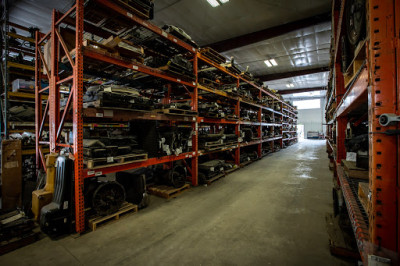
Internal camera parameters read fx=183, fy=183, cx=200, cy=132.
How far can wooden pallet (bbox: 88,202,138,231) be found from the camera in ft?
9.25

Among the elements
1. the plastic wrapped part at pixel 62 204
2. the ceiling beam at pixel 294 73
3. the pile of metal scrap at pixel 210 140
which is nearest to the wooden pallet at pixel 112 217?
the plastic wrapped part at pixel 62 204

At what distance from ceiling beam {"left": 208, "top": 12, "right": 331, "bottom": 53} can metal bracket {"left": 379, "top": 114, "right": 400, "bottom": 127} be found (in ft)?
25.4

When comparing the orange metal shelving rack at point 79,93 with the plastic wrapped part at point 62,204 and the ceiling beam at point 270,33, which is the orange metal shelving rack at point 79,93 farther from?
the ceiling beam at point 270,33

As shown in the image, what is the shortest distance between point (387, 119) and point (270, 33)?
7.87 metres

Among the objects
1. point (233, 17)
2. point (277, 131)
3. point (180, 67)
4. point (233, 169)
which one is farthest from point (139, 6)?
point (277, 131)

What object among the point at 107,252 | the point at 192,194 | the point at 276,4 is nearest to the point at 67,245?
the point at 107,252

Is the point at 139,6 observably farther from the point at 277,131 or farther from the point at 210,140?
the point at 277,131

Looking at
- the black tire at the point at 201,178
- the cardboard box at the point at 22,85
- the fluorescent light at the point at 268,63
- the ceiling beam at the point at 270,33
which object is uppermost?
the fluorescent light at the point at 268,63

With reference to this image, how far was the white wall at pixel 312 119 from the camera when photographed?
2729 centimetres

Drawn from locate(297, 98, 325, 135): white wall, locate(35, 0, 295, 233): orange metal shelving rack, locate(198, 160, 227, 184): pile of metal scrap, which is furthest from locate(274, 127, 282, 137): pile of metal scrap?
locate(297, 98, 325, 135): white wall

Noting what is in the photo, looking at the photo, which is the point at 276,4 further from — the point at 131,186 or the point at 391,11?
the point at 131,186

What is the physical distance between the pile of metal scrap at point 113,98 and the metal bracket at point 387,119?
3.16 meters

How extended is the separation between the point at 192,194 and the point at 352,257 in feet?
9.70

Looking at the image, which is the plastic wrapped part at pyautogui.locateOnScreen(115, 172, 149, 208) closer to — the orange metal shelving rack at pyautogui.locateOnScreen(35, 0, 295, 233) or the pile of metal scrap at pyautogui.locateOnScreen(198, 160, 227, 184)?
the orange metal shelving rack at pyautogui.locateOnScreen(35, 0, 295, 233)
